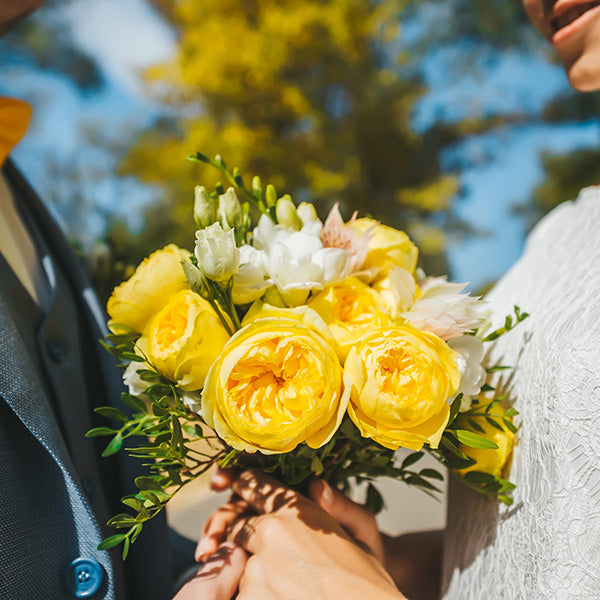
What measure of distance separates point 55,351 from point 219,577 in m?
0.47

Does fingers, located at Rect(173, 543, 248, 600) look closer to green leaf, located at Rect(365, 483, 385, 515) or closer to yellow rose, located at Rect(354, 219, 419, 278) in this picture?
green leaf, located at Rect(365, 483, 385, 515)


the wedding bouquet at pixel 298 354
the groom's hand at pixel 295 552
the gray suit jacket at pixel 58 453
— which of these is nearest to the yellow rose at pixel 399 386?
the wedding bouquet at pixel 298 354

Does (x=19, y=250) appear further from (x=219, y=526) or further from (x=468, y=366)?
(x=468, y=366)

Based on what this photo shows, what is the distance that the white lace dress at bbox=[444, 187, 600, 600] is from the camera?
1.89 ft

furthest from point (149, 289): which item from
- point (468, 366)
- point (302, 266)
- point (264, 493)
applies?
point (468, 366)

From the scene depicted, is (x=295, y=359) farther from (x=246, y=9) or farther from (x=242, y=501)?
(x=246, y=9)

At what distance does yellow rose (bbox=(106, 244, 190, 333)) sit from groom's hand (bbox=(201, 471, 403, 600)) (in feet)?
1.01

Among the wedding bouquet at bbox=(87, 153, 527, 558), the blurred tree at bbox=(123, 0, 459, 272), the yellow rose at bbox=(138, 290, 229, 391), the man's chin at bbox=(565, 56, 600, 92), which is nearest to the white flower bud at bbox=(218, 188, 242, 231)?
the wedding bouquet at bbox=(87, 153, 527, 558)

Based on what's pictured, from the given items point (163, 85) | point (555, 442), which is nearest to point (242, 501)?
point (555, 442)

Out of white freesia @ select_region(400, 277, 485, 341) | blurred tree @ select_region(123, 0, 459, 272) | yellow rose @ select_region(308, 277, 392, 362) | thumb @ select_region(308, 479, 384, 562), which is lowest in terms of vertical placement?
blurred tree @ select_region(123, 0, 459, 272)

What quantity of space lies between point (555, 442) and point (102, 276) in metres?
0.98

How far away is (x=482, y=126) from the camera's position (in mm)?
8188

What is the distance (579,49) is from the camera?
846 mm

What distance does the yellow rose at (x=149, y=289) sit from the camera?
28.5 inches
